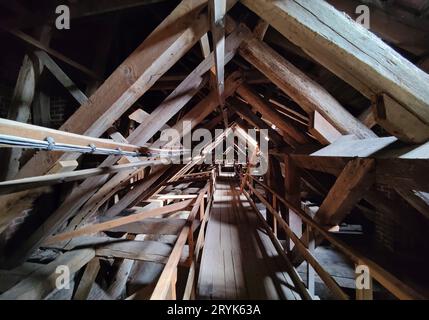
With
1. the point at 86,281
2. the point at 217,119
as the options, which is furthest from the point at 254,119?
the point at 86,281

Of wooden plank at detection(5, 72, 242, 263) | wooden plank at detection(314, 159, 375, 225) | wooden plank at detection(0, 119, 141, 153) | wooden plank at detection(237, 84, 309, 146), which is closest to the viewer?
wooden plank at detection(0, 119, 141, 153)

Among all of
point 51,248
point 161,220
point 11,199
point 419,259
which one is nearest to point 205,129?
point 161,220

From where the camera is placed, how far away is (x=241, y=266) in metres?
2.98

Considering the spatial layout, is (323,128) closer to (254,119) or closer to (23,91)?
(254,119)

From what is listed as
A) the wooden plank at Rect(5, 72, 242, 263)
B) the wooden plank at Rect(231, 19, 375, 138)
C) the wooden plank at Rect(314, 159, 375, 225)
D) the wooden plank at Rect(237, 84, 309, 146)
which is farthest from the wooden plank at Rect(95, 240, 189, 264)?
the wooden plank at Rect(231, 19, 375, 138)

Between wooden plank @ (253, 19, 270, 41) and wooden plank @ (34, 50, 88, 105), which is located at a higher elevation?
wooden plank @ (253, 19, 270, 41)

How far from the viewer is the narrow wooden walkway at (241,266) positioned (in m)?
2.44

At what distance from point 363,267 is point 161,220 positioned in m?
2.89

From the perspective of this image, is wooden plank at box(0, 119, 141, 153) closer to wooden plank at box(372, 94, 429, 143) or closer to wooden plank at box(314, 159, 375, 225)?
wooden plank at box(372, 94, 429, 143)

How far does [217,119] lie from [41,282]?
3.76 metres

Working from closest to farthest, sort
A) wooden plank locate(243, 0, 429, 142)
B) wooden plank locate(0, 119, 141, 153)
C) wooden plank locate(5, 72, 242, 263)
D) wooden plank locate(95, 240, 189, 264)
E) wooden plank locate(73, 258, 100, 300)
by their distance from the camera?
wooden plank locate(0, 119, 141, 153), wooden plank locate(243, 0, 429, 142), wooden plank locate(5, 72, 242, 263), wooden plank locate(95, 240, 189, 264), wooden plank locate(73, 258, 100, 300)

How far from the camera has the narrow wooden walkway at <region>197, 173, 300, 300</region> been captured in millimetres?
2436
